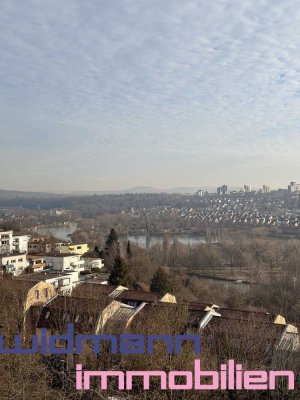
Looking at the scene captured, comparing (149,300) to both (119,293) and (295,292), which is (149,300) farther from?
(295,292)

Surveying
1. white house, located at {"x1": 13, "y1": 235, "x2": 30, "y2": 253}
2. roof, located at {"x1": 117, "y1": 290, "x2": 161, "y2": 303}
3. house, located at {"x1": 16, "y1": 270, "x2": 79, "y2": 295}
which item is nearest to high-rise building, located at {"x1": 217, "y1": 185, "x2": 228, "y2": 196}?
white house, located at {"x1": 13, "y1": 235, "x2": 30, "y2": 253}

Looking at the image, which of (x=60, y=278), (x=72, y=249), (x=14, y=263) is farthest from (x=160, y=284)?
(x=72, y=249)

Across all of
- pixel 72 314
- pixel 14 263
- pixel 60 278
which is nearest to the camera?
pixel 72 314

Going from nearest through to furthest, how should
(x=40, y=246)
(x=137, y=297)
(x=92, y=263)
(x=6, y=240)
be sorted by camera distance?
(x=137, y=297) < (x=92, y=263) < (x=6, y=240) < (x=40, y=246)

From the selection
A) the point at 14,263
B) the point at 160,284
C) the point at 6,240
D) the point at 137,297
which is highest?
the point at 6,240

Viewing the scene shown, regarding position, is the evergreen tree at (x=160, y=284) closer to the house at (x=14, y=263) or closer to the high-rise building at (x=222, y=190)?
the house at (x=14, y=263)

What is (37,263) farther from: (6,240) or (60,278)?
(6,240)

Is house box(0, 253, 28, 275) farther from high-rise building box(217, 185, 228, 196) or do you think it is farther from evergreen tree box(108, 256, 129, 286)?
high-rise building box(217, 185, 228, 196)

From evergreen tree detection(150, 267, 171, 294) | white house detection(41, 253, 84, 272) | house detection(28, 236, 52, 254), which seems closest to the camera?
evergreen tree detection(150, 267, 171, 294)
